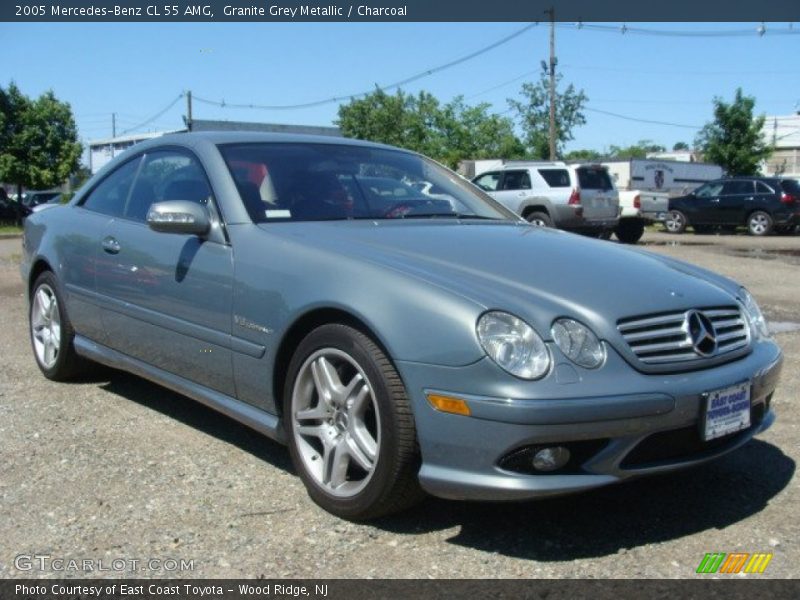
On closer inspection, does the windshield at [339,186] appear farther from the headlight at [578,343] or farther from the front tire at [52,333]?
the front tire at [52,333]

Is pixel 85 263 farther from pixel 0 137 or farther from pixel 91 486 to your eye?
pixel 0 137

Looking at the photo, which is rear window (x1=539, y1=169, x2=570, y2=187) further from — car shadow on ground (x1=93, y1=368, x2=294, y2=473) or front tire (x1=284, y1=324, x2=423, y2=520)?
front tire (x1=284, y1=324, x2=423, y2=520)

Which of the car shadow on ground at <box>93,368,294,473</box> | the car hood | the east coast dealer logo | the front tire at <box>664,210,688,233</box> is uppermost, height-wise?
the car hood

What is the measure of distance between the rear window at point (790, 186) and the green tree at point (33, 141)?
74.1 feet

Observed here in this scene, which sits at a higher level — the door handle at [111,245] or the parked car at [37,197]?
the parked car at [37,197]

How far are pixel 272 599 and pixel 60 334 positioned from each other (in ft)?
10.2

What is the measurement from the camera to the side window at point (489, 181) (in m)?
19.4

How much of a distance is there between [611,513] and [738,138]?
37305mm

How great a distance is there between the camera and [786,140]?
67.4 meters

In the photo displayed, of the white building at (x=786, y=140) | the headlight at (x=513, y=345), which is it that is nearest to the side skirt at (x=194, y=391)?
the headlight at (x=513, y=345)

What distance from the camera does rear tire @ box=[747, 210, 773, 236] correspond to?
22812 mm

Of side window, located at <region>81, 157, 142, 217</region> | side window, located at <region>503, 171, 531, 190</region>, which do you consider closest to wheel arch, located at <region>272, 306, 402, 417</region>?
side window, located at <region>81, 157, 142, 217</region>

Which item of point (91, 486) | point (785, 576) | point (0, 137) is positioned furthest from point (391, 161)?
point (0, 137)

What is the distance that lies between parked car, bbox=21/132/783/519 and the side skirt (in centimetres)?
1
